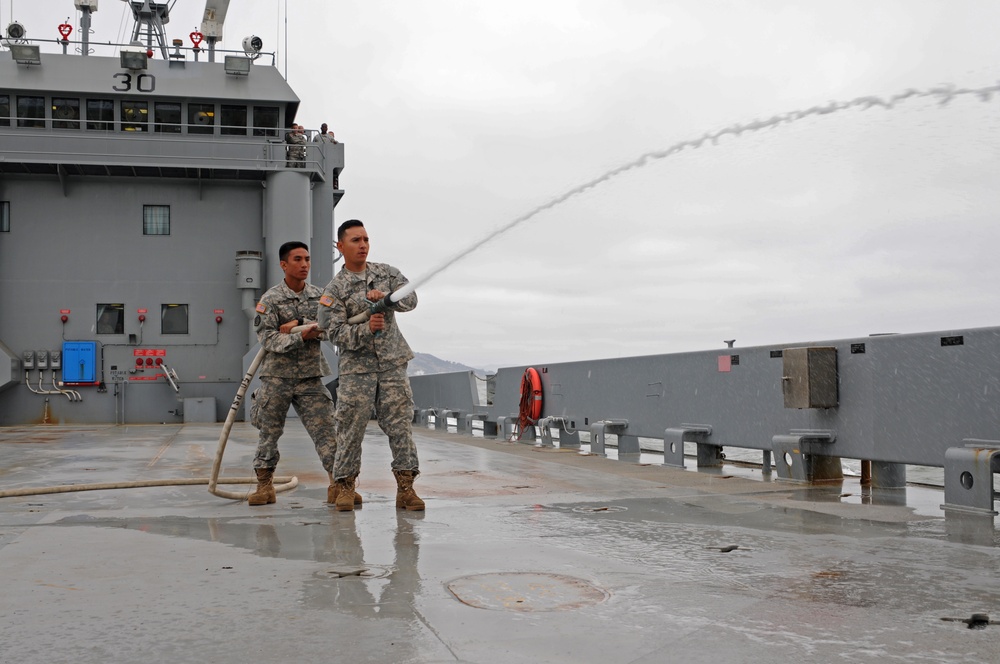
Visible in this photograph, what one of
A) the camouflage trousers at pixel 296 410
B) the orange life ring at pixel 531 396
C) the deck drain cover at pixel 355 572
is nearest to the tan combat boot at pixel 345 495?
the camouflage trousers at pixel 296 410

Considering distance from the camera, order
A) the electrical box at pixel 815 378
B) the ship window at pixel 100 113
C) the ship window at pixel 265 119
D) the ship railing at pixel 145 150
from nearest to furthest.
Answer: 1. the electrical box at pixel 815 378
2. the ship railing at pixel 145 150
3. the ship window at pixel 100 113
4. the ship window at pixel 265 119

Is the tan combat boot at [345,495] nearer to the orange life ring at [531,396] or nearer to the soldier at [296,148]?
the orange life ring at [531,396]

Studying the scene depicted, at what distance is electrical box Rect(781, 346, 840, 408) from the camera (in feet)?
24.9

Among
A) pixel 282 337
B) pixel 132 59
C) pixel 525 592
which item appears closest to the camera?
pixel 525 592

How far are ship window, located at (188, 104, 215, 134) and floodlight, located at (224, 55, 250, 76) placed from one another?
1.20 meters

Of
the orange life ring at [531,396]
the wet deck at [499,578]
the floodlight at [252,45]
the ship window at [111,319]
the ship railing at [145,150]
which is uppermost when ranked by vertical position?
the floodlight at [252,45]

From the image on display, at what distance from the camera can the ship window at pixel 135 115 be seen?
78.3 feet

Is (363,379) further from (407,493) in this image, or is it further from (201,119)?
(201,119)

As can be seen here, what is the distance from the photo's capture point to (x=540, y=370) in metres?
13.9

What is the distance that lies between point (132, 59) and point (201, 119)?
2235 millimetres

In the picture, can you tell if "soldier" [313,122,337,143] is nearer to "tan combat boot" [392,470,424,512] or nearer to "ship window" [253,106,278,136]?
"ship window" [253,106,278,136]

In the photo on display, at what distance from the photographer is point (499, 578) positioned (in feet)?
12.5

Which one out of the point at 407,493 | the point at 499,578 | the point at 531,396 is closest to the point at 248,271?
the point at 531,396

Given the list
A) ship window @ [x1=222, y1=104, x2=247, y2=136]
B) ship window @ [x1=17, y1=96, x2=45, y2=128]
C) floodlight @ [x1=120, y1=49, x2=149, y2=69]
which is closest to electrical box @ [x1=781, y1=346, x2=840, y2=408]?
ship window @ [x1=222, y1=104, x2=247, y2=136]
